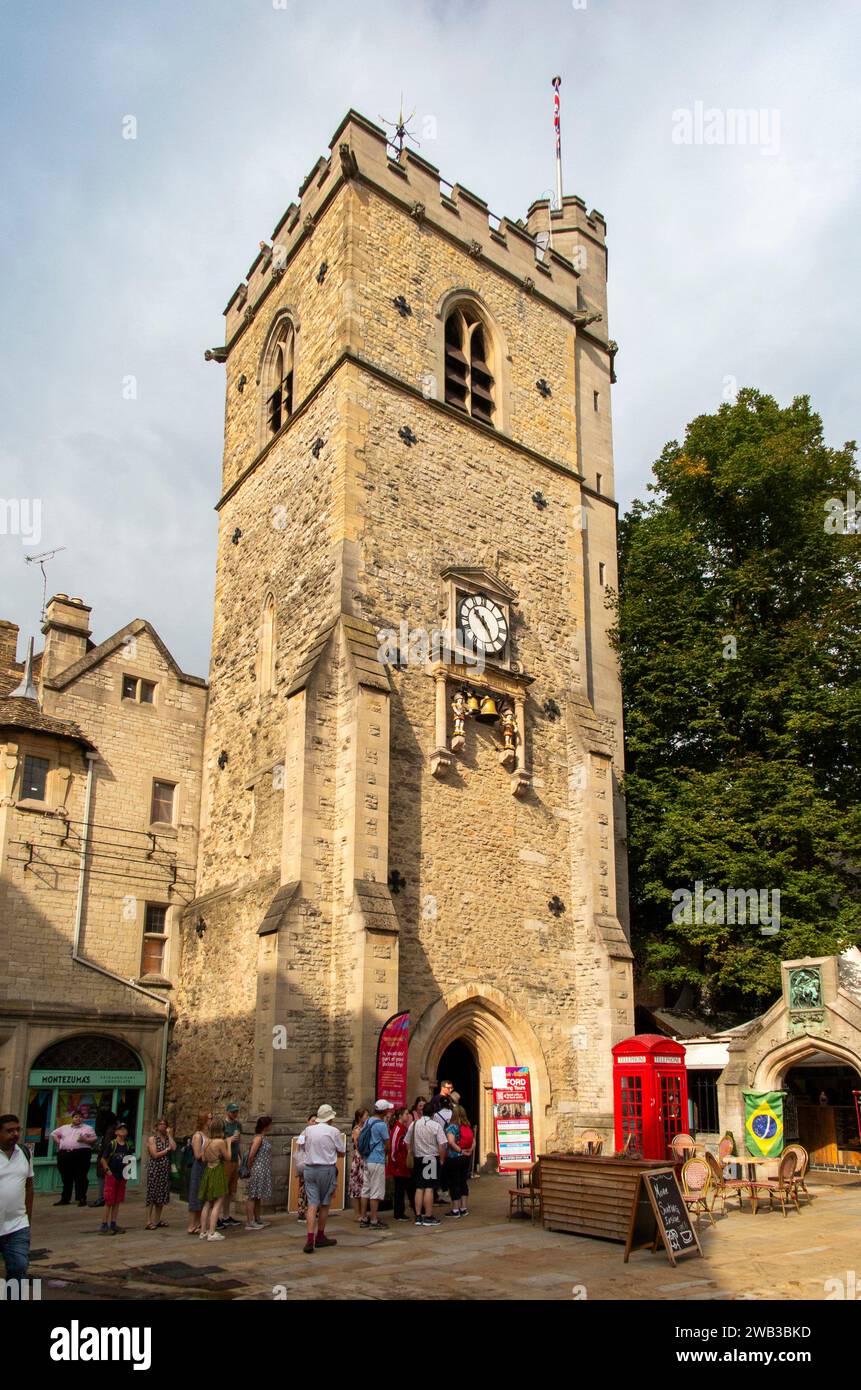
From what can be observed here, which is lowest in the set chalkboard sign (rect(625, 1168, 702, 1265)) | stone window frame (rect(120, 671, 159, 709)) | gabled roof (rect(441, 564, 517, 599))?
chalkboard sign (rect(625, 1168, 702, 1265))

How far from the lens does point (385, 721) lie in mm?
17094

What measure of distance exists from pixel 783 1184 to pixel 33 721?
14269 millimetres

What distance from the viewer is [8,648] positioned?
22391 millimetres

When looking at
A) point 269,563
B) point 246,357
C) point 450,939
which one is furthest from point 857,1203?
point 246,357

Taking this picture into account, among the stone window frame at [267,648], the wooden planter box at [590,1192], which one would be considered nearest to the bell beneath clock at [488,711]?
the stone window frame at [267,648]

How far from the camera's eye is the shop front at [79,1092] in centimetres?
1788

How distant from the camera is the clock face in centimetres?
1969

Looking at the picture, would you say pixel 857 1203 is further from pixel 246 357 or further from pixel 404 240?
pixel 246 357

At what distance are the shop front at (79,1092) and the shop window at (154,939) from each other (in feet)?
5.42

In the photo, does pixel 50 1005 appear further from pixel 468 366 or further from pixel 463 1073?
pixel 468 366

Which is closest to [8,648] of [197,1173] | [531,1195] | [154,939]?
[154,939]

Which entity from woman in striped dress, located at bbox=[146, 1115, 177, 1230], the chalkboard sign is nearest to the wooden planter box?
the chalkboard sign

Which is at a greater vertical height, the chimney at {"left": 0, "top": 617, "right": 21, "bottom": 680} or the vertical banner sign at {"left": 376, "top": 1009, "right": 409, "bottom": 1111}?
the chimney at {"left": 0, "top": 617, "right": 21, "bottom": 680}

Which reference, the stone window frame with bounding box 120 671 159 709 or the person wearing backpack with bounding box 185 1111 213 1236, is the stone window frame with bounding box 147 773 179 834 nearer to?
the stone window frame with bounding box 120 671 159 709
